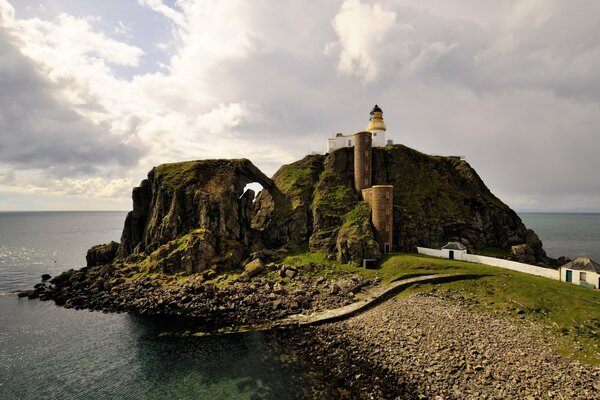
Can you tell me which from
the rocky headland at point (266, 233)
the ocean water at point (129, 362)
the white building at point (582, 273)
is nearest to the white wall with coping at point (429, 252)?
the rocky headland at point (266, 233)

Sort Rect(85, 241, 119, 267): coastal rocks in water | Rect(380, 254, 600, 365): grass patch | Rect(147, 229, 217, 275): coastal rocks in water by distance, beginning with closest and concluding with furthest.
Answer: Rect(380, 254, 600, 365): grass patch → Rect(147, 229, 217, 275): coastal rocks in water → Rect(85, 241, 119, 267): coastal rocks in water

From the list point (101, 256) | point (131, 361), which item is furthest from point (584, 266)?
point (101, 256)

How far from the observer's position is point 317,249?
208 feet

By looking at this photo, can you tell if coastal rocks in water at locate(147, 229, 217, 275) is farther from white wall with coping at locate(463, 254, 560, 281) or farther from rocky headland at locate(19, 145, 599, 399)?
white wall with coping at locate(463, 254, 560, 281)

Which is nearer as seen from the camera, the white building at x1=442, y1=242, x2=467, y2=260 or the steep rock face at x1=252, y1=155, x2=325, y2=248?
the white building at x1=442, y1=242, x2=467, y2=260

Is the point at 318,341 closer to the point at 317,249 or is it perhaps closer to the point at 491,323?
the point at 491,323

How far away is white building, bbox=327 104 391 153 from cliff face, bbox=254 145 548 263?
2.94 metres

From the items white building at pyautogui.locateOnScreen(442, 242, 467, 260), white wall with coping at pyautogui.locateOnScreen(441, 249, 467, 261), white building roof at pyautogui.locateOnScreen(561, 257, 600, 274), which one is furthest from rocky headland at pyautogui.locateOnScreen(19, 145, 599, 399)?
white building roof at pyautogui.locateOnScreen(561, 257, 600, 274)

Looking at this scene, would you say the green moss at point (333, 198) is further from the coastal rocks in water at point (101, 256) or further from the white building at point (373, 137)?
the coastal rocks in water at point (101, 256)

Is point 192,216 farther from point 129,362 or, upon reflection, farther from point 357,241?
point 129,362

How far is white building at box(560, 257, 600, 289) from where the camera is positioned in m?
39.4

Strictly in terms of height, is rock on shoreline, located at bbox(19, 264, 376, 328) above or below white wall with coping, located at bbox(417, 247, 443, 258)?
below

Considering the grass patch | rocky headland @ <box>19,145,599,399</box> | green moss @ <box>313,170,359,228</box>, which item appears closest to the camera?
rocky headland @ <box>19,145,599,399</box>

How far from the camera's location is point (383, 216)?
200ft
